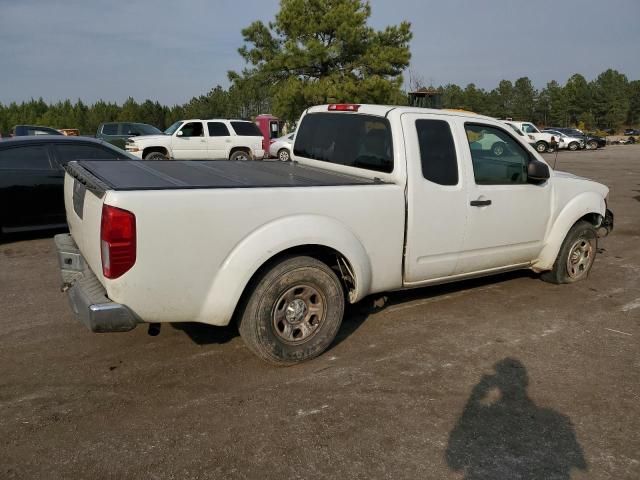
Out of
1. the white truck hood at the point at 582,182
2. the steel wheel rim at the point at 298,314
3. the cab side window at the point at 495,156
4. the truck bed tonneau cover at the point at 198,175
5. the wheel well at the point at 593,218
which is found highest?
the cab side window at the point at 495,156

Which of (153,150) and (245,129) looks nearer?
(153,150)

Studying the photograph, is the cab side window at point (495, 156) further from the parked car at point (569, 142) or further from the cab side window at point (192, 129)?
the parked car at point (569, 142)

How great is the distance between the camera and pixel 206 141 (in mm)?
18500

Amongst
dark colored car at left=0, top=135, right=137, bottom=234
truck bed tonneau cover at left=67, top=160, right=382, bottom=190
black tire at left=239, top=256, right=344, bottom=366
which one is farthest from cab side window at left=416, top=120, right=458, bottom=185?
dark colored car at left=0, top=135, right=137, bottom=234

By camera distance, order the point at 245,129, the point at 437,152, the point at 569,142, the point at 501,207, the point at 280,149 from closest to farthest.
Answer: the point at 437,152 → the point at 501,207 → the point at 245,129 → the point at 280,149 → the point at 569,142

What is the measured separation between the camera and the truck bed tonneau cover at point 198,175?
3418 mm

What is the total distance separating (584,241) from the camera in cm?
572

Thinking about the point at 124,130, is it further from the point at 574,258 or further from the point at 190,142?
the point at 574,258

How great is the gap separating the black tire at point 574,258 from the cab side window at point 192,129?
14.8 metres

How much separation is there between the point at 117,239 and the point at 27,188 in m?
4.86

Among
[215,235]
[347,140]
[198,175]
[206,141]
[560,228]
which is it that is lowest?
[560,228]

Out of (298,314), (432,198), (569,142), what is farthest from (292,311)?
(569,142)

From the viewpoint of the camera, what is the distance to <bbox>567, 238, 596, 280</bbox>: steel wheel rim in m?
5.65

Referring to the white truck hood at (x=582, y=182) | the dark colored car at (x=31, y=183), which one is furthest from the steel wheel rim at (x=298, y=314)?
the dark colored car at (x=31, y=183)
